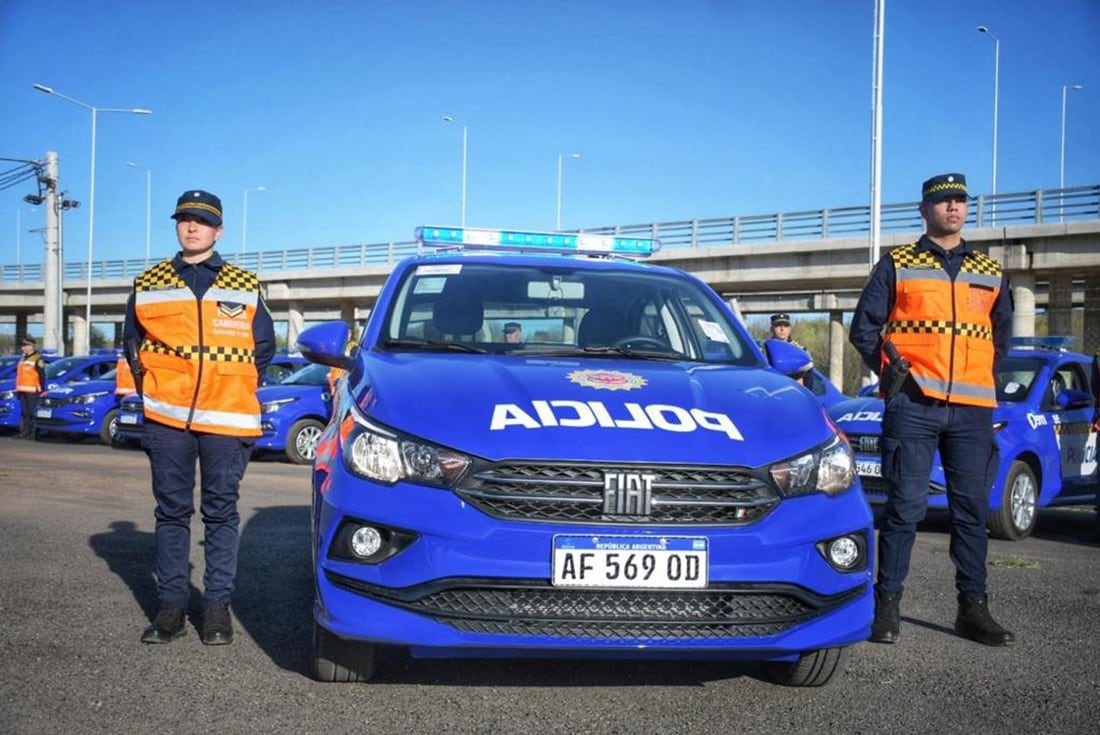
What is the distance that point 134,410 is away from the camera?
17.2m

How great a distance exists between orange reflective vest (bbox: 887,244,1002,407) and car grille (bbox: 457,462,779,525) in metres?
1.74

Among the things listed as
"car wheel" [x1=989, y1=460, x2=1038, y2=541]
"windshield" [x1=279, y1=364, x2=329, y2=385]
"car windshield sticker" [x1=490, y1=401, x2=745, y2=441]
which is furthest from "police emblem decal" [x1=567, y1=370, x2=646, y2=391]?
"windshield" [x1=279, y1=364, x2=329, y2=385]

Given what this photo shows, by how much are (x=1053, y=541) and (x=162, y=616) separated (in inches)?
Answer: 289

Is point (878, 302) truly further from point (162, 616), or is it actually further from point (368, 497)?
point (162, 616)

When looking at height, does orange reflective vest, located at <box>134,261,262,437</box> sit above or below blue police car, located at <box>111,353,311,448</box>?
above

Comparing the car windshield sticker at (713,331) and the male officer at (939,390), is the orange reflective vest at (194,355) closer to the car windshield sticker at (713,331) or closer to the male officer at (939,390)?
the car windshield sticker at (713,331)

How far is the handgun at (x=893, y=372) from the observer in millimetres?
5133

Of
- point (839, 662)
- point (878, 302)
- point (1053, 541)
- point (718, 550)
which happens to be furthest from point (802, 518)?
point (1053, 541)

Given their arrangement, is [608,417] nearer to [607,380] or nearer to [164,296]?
[607,380]

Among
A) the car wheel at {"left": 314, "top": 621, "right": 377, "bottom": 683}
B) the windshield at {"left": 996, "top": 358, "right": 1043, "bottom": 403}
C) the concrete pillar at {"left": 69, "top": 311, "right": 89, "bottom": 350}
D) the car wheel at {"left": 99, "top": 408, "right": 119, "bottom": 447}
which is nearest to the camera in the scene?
the car wheel at {"left": 314, "top": 621, "right": 377, "bottom": 683}

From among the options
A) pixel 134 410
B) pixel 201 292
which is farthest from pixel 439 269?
pixel 134 410

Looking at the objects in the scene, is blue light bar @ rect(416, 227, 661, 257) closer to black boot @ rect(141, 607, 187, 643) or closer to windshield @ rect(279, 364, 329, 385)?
black boot @ rect(141, 607, 187, 643)

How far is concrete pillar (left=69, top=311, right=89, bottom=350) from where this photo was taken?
5491 cm

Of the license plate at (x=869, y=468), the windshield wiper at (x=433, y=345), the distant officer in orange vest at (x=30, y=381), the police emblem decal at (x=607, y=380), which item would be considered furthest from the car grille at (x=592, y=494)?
the distant officer in orange vest at (x=30, y=381)
